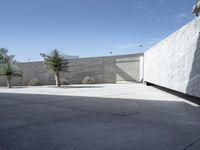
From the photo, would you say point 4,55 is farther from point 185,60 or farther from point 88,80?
point 185,60

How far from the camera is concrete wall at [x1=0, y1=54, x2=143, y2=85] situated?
73.3 ft

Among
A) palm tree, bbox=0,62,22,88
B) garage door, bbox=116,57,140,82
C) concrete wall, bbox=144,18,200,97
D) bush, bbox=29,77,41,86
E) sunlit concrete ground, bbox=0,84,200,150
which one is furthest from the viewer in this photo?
garage door, bbox=116,57,140,82

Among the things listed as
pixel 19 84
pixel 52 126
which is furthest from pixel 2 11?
pixel 52 126

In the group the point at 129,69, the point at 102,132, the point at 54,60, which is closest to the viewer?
the point at 102,132

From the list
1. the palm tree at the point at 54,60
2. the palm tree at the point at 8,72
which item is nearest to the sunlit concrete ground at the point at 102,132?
the palm tree at the point at 54,60

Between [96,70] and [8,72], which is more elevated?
[96,70]

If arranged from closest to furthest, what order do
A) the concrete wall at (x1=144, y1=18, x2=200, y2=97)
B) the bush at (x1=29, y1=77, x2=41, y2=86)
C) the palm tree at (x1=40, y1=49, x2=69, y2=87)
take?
the concrete wall at (x1=144, y1=18, x2=200, y2=97) < the palm tree at (x1=40, y1=49, x2=69, y2=87) < the bush at (x1=29, y1=77, x2=41, y2=86)

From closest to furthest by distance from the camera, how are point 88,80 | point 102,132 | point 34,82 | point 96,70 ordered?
1. point 102,132
2. point 34,82
3. point 88,80
4. point 96,70

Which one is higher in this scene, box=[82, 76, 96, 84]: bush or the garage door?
the garage door

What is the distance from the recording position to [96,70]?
900 inches

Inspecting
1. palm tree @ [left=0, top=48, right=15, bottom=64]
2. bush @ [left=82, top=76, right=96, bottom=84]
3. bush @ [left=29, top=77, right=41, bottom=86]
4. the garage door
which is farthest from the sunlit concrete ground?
palm tree @ [left=0, top=48, right=15, bottom=64]

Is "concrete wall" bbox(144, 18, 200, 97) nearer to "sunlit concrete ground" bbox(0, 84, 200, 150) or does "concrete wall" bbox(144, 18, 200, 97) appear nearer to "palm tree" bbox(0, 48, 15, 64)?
"sunlit concrete ground" bbox(0, 84, 200, 150)

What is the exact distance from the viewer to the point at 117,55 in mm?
22734

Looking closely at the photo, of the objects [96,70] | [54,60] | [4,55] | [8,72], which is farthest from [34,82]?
[4,55]
